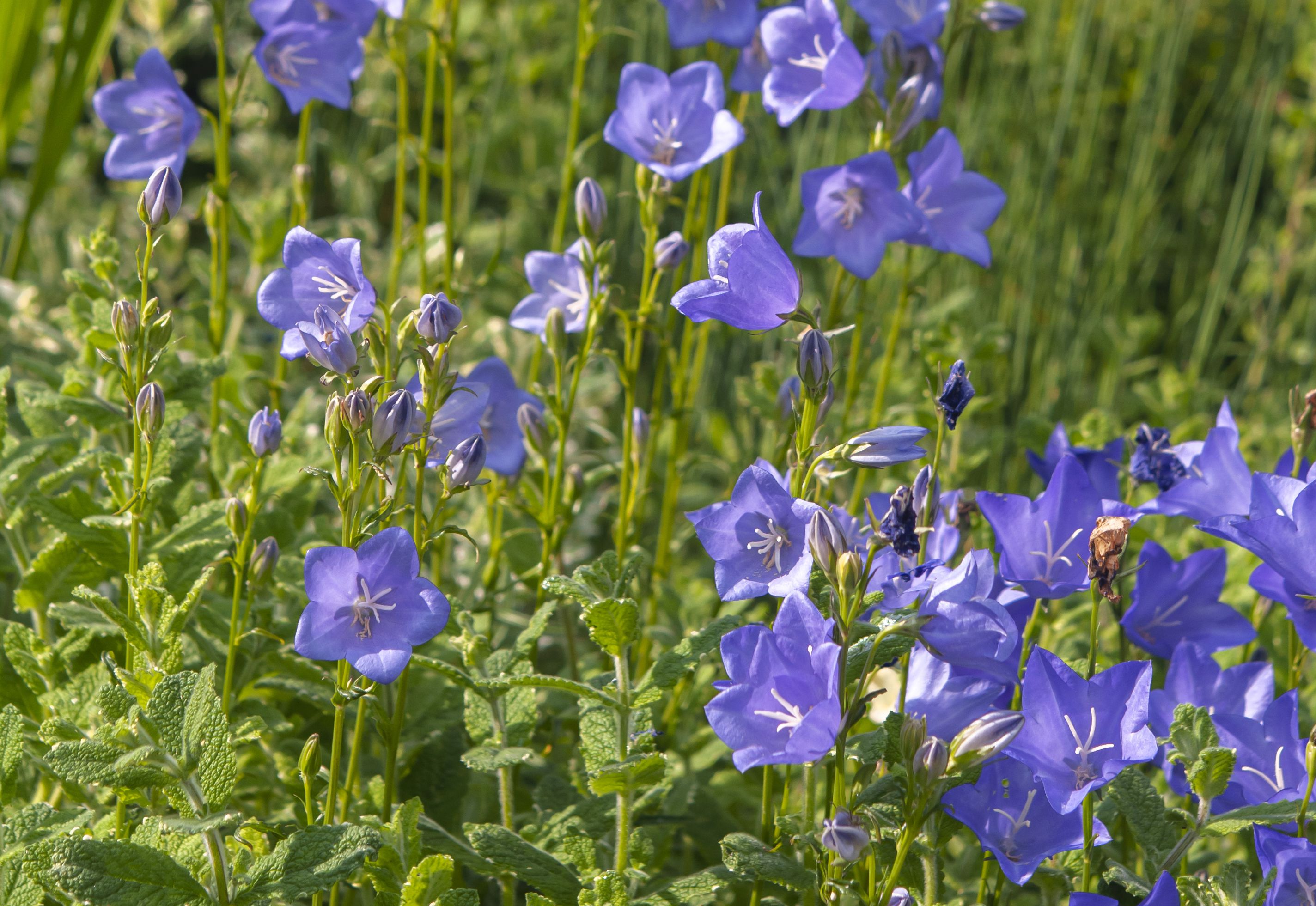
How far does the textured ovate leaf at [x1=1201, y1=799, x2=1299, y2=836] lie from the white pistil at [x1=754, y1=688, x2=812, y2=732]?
1.73 ft

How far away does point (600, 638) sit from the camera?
1.47 m

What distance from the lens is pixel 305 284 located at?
165cm

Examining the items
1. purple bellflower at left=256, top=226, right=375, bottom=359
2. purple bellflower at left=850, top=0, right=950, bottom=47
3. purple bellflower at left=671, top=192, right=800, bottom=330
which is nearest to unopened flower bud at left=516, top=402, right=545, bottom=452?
purple bellflower at left=256, top=226, right=375, bottom=359

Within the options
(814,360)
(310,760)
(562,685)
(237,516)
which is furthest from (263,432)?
(814,360)

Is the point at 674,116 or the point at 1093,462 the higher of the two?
the point at 674,116

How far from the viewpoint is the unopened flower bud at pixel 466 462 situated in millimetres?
1467

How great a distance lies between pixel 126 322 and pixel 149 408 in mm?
115

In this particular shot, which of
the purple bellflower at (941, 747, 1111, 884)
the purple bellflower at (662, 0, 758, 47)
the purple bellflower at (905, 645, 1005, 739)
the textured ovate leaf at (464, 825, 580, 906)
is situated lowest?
the textured ovate leaf at (464, 825, 580, 906)

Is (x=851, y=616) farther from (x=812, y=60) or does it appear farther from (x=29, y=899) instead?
(x=812, y=60)

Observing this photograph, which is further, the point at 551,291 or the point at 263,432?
the point at 551,291

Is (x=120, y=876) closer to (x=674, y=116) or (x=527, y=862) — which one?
(x=527, y=862)

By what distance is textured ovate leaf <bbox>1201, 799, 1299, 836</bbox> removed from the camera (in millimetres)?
1359

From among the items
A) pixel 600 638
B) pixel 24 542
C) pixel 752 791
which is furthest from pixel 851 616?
pixel 24 542

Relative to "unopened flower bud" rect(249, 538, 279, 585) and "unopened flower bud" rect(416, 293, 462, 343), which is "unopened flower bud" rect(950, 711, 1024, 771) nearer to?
"unopened flower bud" rect(416, 293, 462, 343)
